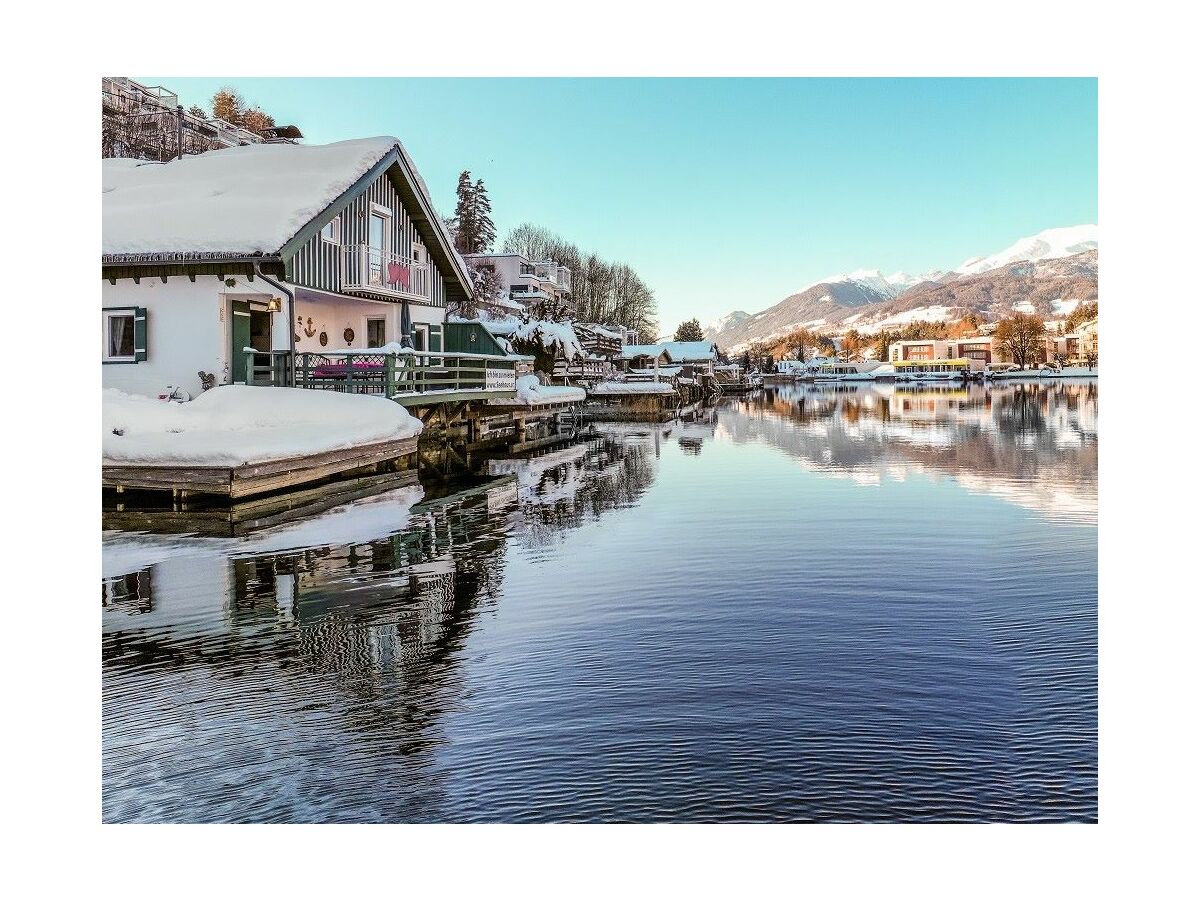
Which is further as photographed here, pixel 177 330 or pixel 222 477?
pixel 177 330

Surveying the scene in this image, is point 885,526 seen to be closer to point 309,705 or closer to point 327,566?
point 327,566

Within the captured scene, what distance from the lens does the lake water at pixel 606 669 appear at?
455cm

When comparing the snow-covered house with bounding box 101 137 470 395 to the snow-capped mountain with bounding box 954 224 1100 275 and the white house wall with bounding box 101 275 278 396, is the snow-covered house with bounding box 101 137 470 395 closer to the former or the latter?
the white house wall with bounding box 101 275 278 396

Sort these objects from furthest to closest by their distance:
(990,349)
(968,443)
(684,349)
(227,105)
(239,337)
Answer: (684,349) → (990,349) → (227,105) → (968,443) → (239,337)

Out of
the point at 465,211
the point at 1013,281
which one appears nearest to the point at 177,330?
the point at 1013,281

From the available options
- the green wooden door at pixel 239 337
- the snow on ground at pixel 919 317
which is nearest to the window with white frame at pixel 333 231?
the green wooden door at pixel 239 337

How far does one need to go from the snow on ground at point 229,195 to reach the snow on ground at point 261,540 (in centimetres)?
662

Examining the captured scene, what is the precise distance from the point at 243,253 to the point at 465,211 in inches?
1973

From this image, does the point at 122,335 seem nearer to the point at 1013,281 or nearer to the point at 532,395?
the point at 532,395

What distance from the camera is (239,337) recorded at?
17.6m

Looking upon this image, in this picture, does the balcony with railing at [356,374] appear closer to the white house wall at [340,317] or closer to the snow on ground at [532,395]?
the white house wall at [340,317]

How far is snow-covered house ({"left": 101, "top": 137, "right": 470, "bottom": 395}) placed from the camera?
16.5 m

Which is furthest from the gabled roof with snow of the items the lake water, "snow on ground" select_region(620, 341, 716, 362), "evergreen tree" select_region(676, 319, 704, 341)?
"evergreen tree" select_region(676, 319, 704, 341)
